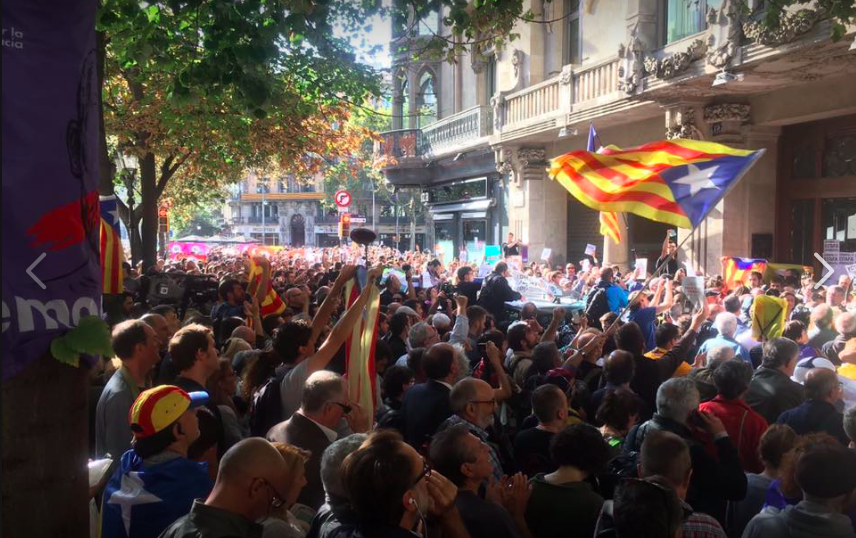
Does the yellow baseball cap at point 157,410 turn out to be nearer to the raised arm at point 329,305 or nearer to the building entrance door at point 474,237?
the raised arm at point 329,305

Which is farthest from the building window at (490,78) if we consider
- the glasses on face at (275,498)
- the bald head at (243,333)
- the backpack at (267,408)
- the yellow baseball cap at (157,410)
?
the glasses on face at (275,498)

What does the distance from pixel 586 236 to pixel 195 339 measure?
59.4 feet

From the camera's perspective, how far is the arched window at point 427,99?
28438 millimetres

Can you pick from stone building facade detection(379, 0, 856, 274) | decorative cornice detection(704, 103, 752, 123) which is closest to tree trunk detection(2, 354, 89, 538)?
stone building facade detection(379, 0, 856, 274)

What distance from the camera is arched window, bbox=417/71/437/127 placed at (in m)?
28.4

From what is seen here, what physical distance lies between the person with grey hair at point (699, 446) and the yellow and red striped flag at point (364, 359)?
74.8 inches

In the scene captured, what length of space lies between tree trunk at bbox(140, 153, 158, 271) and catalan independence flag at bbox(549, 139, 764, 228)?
11411mm

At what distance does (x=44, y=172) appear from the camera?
1.97m

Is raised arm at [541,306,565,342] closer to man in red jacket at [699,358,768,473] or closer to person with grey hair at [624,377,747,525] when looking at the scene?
man in red jacket at [699,358,768,473]

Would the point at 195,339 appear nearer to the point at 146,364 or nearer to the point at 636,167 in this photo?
the point at 146,364

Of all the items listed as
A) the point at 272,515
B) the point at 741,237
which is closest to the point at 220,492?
the point at 272,515

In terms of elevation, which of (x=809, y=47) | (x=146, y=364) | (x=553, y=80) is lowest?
(x=146, y=364)

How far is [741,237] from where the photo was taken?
14.3m

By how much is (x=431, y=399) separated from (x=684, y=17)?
40.4ft
